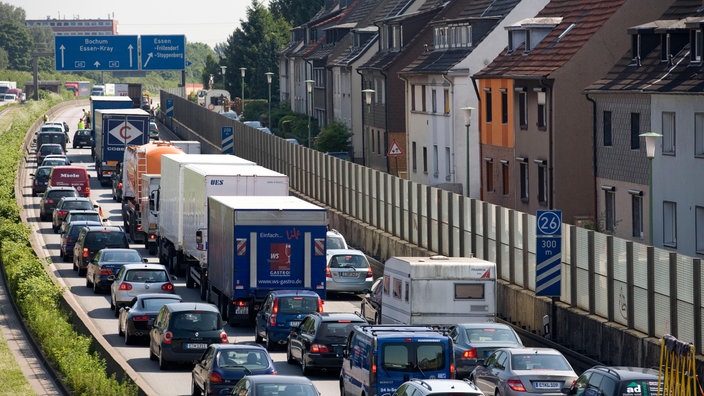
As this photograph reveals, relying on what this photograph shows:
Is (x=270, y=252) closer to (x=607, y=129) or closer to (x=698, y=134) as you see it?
(x=698, y=134)

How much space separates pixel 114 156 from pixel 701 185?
A: 4274 cm

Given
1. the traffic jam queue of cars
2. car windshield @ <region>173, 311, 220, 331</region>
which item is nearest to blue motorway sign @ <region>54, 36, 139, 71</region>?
the traffic jam queue of cars

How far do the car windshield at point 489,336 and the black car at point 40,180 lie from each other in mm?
50915

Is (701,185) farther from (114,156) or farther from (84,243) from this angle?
(114,156)

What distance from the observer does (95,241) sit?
51125mm

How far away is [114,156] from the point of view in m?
83.7

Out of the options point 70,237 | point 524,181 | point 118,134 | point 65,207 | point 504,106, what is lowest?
point 70,237

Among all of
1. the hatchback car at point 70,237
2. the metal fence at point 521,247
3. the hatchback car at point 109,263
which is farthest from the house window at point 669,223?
the hatchback car at point 70,237

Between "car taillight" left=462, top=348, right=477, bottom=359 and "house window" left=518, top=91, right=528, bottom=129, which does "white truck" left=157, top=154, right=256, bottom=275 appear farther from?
"car taillight" left=462, top=348, right=477, bottom=359

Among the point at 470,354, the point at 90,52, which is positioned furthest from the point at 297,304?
the point at 90,52

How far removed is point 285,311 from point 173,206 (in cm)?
1546

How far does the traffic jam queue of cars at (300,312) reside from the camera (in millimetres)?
26609

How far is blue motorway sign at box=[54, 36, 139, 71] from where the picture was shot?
12256cm

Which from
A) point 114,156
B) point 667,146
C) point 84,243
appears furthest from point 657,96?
point 114,156
